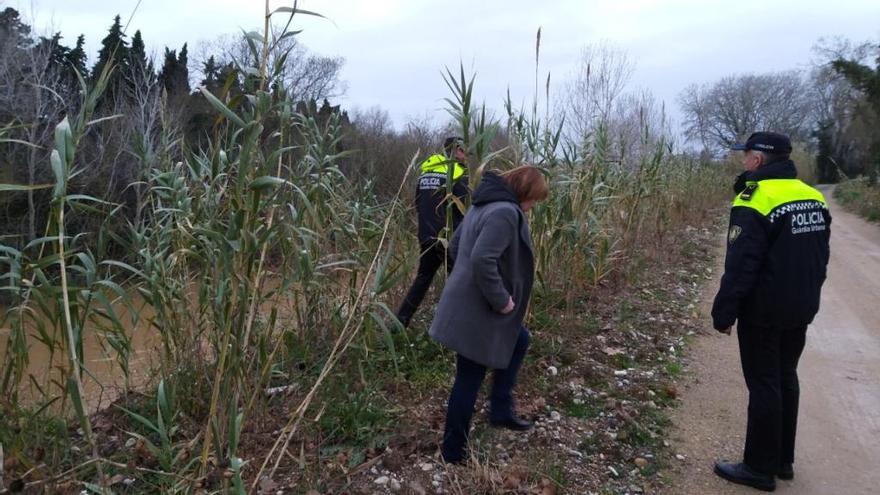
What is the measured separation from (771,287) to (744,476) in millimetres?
1058

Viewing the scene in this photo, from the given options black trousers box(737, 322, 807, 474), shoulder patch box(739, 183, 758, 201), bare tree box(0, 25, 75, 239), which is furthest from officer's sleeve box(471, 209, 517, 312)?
bare tree box(0, 25, 75, 239)

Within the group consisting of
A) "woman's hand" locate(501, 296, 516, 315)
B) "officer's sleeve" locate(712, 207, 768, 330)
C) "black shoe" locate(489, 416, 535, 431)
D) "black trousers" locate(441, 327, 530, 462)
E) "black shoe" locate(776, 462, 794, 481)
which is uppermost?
"officer's sleeve" locate(712, 207, 768, 330)

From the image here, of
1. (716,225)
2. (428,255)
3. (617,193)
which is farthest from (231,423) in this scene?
(716,225)

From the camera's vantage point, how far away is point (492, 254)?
3.12m

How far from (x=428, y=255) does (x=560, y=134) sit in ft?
6.07

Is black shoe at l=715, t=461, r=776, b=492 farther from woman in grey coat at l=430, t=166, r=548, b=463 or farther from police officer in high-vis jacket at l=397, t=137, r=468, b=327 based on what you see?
police officer in high-vis jacket at l=397, t=137, r=468, b=327

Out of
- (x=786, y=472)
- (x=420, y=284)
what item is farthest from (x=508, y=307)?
(x=420, y=284)

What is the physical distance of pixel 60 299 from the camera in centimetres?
264

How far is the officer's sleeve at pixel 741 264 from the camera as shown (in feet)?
10.6

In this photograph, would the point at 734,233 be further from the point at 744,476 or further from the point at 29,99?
the point at 29,99

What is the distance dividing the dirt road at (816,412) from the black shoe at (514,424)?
0.87 meters

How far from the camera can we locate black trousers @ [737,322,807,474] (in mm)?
3307

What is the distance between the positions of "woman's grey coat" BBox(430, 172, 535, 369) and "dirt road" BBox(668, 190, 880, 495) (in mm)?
1298

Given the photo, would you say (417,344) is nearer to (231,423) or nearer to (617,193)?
(231,423)
